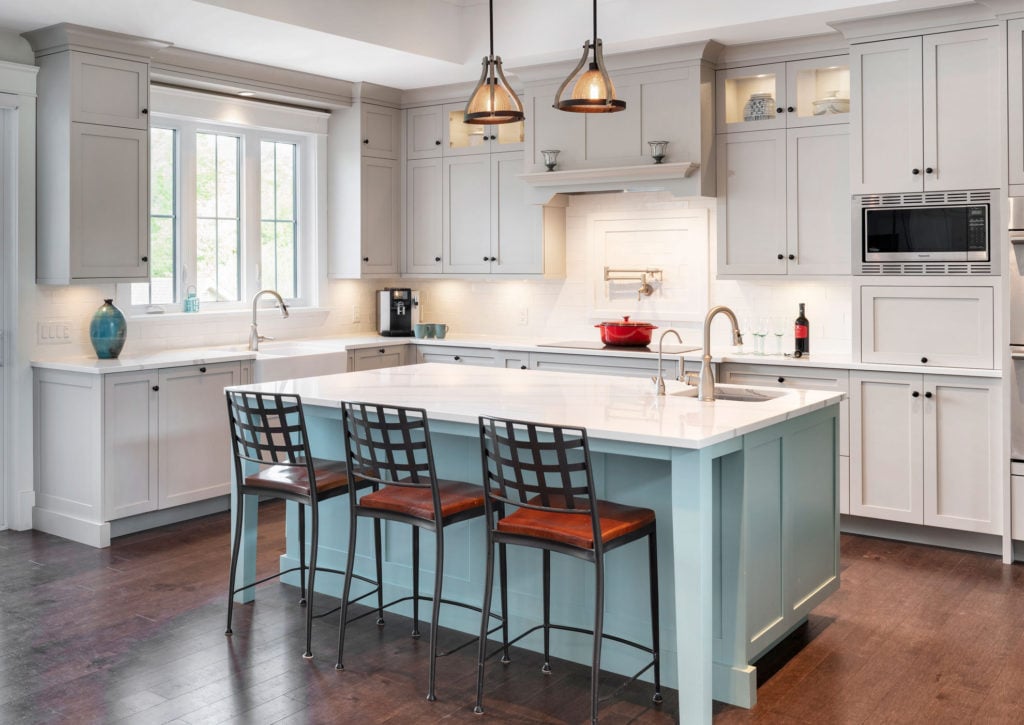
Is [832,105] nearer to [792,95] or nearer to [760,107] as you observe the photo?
[792,95]

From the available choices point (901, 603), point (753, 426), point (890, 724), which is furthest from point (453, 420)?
point (901, 603)

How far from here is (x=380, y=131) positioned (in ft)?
23.8

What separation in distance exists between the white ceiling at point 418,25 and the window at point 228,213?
607mm

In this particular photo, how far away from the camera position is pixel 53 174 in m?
5.34

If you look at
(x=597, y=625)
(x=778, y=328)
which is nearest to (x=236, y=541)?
(x=597, y=625)

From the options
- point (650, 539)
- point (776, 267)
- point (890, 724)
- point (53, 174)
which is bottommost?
point (890, 724)

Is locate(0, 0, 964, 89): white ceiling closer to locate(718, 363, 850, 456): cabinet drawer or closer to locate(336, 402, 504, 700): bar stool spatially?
locate(718, 363, 850, 456): cabinet drawer

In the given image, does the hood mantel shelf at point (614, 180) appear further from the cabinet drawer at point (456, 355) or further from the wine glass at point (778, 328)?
the cabinet drawer at point (456, 355)

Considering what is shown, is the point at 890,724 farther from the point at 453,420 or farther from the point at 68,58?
the point at 68,58

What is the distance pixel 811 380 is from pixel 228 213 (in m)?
3.92

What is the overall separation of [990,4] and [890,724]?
351cm

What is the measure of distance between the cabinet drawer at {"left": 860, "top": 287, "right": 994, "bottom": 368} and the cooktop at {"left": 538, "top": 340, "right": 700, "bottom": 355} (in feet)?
3.42

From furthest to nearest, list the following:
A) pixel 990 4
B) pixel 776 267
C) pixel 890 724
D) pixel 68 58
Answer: pixel 776 267 → pixel 68 58 → pixel 990 4 → pixel 890 724

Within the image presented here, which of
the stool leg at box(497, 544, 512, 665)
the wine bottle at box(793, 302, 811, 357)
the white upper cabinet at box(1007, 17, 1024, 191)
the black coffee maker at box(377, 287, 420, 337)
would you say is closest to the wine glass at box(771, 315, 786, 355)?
the wine bottle at box(793, 302, 811, 357)
